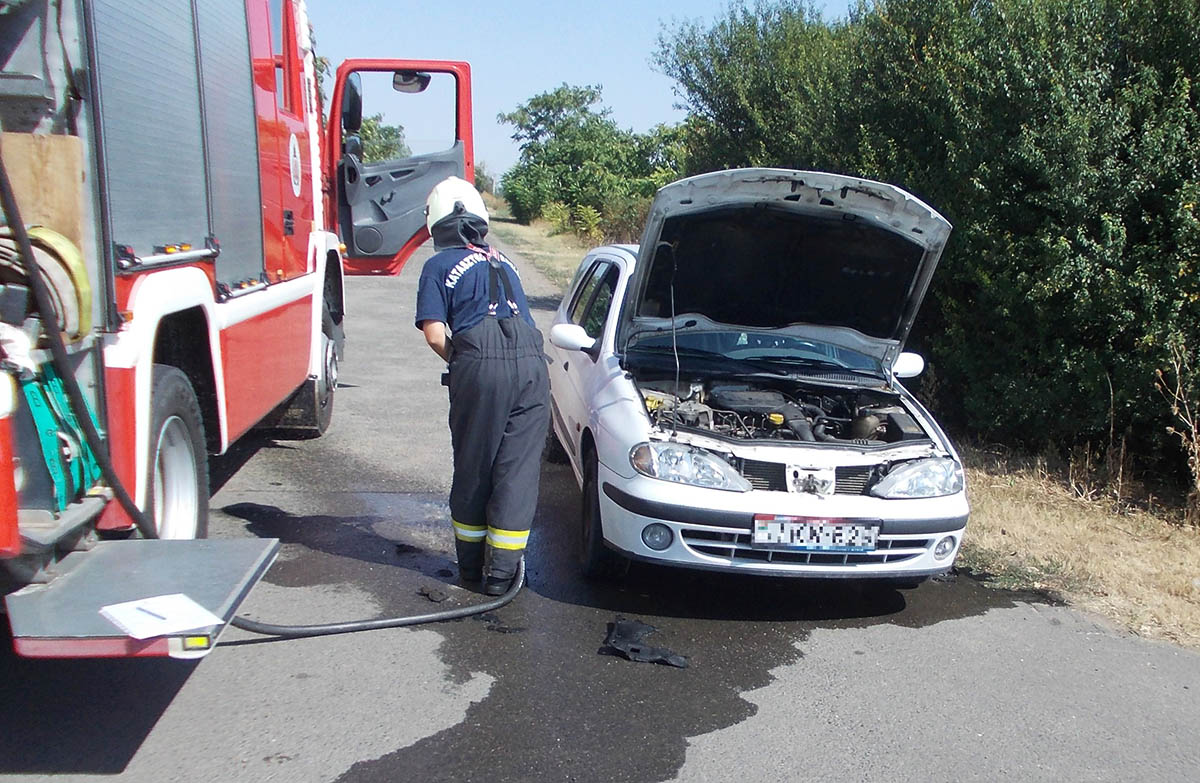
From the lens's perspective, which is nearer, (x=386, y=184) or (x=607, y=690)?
(x=607, y=690)

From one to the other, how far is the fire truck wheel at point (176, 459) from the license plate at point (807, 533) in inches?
96.3

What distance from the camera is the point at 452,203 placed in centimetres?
485

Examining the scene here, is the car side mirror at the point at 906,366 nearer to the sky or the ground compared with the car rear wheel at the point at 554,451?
nearer to the sky

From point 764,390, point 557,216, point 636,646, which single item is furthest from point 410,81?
point 557,216

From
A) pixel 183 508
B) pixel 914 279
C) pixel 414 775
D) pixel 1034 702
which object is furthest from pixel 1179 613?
pixel 183 508

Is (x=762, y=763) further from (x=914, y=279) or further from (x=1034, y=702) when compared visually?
(x=914, y=279)

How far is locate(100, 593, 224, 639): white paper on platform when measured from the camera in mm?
2990

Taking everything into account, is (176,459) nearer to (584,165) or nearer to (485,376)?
(485,376)

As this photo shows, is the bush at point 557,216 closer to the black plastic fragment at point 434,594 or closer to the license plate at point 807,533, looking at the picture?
the black plastic fragment at point 434,594

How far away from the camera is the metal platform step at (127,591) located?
9.71 feet

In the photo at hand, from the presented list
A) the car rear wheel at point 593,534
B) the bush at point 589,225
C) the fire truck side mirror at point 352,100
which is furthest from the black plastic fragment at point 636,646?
the bush at point 589,225

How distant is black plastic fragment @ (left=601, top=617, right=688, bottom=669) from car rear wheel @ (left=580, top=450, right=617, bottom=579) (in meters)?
0.42

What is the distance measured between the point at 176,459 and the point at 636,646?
2.10 meters

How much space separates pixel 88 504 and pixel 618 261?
3626mm
